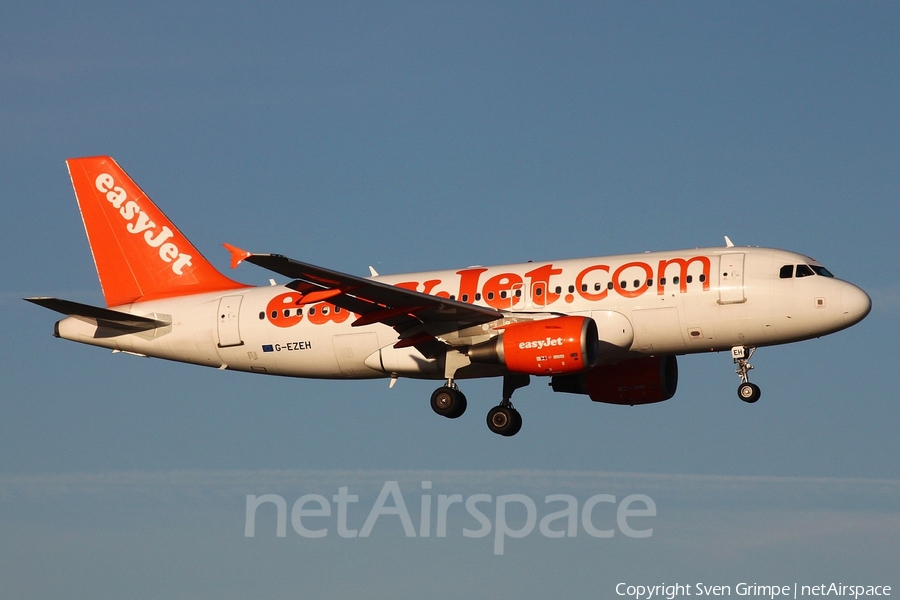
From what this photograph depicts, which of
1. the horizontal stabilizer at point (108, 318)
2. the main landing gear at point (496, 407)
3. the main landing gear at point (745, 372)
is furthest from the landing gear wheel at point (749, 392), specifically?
the horizontal stabilizer at point (108, 318)

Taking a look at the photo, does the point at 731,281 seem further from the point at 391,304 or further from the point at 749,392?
the point at 391,304

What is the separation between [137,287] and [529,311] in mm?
15645

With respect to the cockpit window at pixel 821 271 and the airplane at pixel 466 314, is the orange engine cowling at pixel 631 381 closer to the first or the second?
the airplane at pixel 466 314

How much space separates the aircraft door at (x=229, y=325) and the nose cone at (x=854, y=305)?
20.1 m

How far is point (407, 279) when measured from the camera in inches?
1831

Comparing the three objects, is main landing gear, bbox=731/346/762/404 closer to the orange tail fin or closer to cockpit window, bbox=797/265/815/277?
cockpit window, bbox=797/265/815/277

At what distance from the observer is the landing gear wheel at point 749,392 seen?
42250 mm

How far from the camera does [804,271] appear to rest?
138ft

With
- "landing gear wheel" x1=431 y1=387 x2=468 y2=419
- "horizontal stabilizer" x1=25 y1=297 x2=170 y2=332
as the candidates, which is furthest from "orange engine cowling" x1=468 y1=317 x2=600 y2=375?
"horizontal stabilizer" x1=25 y1=297 x2=170 y2=332

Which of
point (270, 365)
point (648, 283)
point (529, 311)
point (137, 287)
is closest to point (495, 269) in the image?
point (529, 311)

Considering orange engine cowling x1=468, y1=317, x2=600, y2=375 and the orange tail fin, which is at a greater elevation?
the orange tail fin

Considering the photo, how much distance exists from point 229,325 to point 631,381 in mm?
14037

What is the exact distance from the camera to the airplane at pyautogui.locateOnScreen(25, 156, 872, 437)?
4125 centimetres

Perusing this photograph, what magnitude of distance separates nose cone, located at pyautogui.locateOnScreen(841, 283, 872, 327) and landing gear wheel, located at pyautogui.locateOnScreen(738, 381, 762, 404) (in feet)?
11.1
